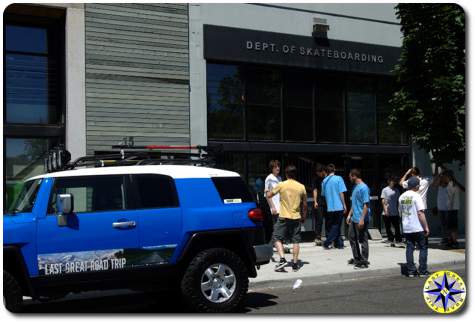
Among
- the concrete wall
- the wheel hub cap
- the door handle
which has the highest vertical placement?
the concrete wall

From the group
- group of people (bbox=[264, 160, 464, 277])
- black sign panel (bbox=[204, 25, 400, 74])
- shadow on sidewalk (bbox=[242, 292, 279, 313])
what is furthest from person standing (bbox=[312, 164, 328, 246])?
shadow on sidewalk (bbox=[242, 292, 279, 313])

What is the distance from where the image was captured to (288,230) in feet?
36.3

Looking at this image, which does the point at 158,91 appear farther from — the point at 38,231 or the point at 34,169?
the point at 38,231

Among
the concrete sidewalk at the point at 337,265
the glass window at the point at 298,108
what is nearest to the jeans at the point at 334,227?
the concrete sidewalk at the point at 337,265

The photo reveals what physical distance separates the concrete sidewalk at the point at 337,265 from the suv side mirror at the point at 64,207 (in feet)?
11.9

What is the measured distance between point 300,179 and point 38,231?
363 inches

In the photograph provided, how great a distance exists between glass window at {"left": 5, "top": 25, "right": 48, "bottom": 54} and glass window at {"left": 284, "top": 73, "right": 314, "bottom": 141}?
5713 millimetres

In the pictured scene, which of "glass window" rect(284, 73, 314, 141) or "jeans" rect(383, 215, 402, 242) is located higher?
"glass window" rect(284, 73, 314, 141)

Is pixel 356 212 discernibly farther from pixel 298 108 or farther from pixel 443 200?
pixel 298 108

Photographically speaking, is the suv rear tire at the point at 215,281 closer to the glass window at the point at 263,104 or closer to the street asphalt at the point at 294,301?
the street asphalt at the point at 294,301

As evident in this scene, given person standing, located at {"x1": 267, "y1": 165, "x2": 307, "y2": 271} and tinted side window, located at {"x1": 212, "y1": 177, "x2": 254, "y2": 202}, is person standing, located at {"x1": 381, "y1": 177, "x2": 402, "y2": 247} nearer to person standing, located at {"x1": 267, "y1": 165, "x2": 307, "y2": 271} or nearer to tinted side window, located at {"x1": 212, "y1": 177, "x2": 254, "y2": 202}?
person standing, located at {"x1": 267, "y1": 165, "x2": 307, "y2": 271}

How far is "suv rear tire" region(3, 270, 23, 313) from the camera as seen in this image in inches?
270

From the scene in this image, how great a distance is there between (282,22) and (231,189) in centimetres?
787

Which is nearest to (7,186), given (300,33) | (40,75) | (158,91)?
(40,75)
